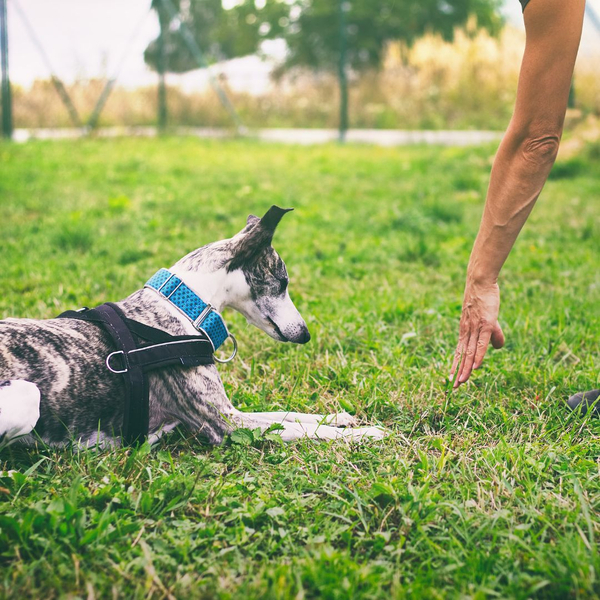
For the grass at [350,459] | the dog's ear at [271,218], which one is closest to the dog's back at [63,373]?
the grass at [350,459]

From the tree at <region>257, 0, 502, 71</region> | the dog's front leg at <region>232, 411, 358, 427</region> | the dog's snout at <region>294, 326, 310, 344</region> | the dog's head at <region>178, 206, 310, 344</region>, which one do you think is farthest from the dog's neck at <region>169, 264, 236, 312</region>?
the tree at <region>257, 0, 502, 71</region>

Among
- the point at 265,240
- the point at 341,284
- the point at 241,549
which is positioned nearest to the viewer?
the point at 241,549

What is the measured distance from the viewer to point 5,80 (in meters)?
11.7

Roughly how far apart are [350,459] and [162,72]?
44.1 ft

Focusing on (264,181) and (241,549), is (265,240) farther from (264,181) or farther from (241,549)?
(264,181)

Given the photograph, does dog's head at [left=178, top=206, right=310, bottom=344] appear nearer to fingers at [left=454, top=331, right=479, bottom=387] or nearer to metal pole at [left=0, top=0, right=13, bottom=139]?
fingers at [left=454, top=331, right=479, bottom=387]

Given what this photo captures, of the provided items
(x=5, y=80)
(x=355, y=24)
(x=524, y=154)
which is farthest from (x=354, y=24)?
(x=524, y=154)

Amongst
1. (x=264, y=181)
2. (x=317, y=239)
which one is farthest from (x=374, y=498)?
(x=264, y=181)

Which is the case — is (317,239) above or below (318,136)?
below

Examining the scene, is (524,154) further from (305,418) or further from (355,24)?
(355,24)

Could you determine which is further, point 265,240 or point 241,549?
point 265,240

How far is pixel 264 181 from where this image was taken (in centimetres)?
768

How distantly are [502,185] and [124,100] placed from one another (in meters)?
13.3

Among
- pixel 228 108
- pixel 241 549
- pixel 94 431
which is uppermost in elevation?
pixel 228 108
